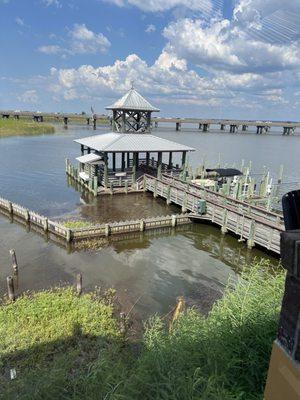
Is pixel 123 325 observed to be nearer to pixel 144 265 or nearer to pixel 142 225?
pixel 144 265

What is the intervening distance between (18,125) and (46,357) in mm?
96891

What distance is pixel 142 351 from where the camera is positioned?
26.1 ft

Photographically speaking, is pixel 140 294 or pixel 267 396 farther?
pixel 140 294

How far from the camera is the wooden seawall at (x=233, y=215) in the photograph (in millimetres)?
17688

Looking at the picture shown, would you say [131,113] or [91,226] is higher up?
[131,113]

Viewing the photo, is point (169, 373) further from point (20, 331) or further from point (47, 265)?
point (47, 265)

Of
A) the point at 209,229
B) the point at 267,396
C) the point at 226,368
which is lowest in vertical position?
the point at 209,229

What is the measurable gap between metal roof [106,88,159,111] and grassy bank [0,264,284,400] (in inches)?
875

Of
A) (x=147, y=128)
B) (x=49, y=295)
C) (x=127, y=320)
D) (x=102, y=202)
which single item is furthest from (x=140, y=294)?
(x=147, y=128)

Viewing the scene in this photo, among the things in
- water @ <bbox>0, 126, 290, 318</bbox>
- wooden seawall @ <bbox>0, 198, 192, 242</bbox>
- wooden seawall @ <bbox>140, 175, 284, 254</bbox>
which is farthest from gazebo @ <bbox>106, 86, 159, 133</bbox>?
wooden seawall @ <bbox>0, 198, 192, 242</bbox>

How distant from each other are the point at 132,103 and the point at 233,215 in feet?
53.6

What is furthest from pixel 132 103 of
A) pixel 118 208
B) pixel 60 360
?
pixel 60 360

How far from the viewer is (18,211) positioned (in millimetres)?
21844

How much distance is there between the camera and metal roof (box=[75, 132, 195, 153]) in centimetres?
2819
